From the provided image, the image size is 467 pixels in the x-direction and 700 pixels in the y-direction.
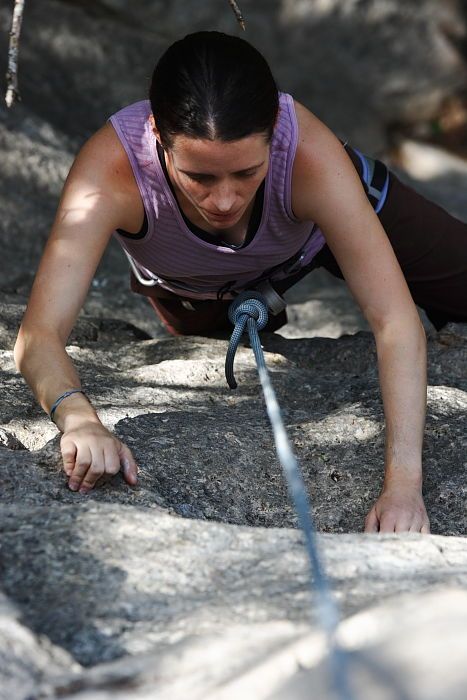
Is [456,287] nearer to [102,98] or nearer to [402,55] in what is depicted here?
[102,98]

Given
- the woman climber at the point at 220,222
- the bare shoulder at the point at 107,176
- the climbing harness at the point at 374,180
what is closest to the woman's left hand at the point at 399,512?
the woman climber at the point at 220,222

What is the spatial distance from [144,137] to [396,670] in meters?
1.39

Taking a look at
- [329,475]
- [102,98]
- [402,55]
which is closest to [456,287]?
[329,475]

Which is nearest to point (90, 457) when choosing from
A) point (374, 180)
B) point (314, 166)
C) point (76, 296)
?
point (76, 296)

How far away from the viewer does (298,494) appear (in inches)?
50.0

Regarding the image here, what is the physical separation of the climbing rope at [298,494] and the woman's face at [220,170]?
0.90ft

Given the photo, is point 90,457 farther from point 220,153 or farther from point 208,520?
point 220,153

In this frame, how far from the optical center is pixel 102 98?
494cm

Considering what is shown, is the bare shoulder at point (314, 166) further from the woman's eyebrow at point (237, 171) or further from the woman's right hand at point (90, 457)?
the woman's right hand at point (90, 457)

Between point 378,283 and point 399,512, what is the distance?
500 millimetres

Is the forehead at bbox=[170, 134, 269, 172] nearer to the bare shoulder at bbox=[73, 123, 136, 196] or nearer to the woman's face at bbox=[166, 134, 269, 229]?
the woman's face at bbox=[166, 134, 269, 229]

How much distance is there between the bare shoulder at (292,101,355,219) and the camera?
2.12 meters

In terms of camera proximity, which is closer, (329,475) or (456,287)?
(329,475)

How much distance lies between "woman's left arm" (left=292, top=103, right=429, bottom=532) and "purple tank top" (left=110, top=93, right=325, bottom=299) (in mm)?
37
